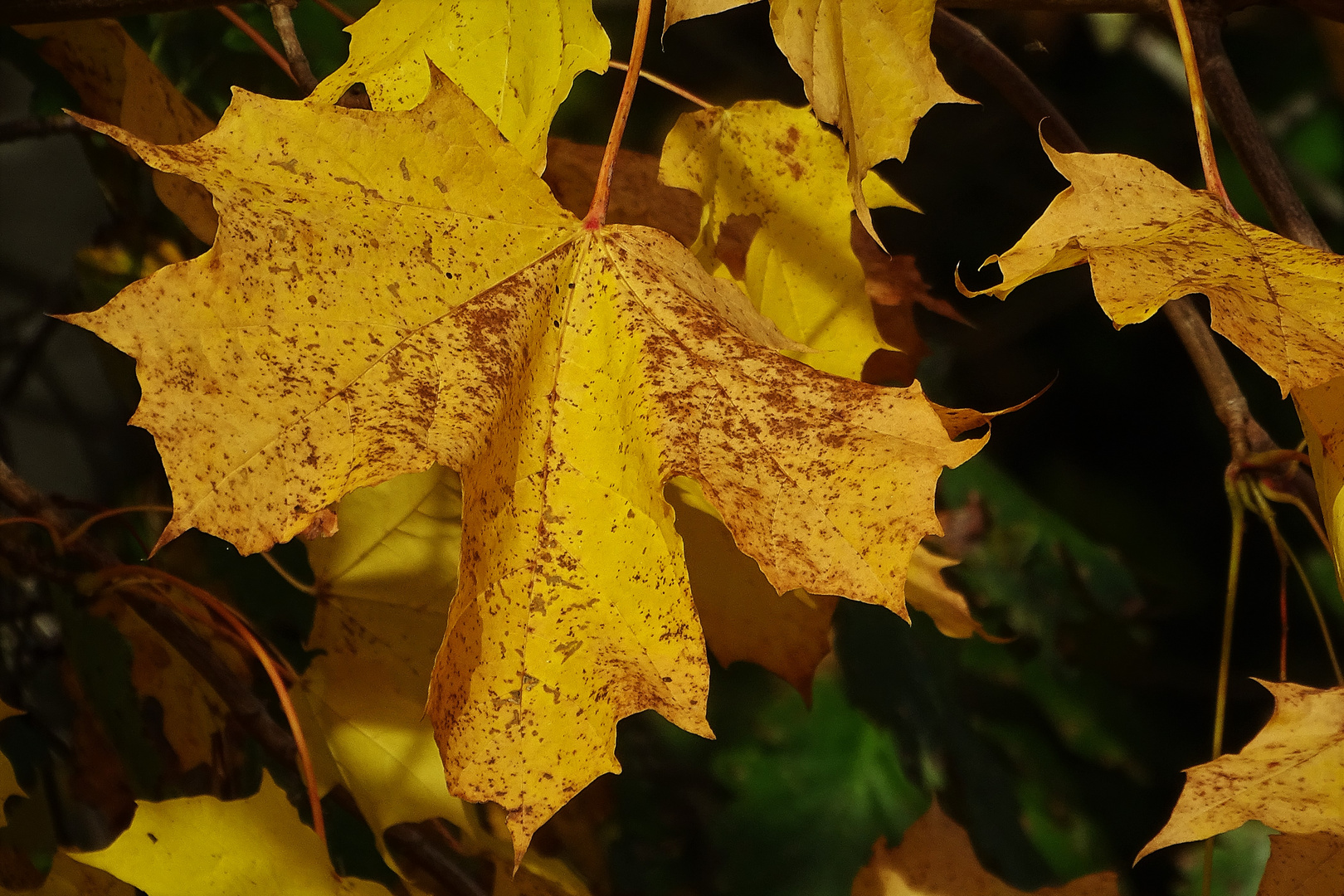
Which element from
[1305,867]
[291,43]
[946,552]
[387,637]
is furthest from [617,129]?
[946,552]

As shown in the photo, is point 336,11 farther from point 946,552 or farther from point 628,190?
point 946,552

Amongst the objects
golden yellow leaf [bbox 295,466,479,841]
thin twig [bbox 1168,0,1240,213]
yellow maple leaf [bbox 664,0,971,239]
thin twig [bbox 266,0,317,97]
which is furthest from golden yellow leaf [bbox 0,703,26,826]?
thin twig [bbox 1168,0,1240,213]

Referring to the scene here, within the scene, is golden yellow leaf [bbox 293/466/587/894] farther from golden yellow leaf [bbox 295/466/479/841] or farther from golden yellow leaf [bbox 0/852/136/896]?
golden yellow leaf [bbox 0/852/136/896]

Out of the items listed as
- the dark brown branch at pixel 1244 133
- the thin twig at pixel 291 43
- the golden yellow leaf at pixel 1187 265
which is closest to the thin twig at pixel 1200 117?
the golden yellow leaf at pixel 1187 265

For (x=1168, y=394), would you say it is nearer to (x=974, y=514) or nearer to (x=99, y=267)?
(x=974, y=514)

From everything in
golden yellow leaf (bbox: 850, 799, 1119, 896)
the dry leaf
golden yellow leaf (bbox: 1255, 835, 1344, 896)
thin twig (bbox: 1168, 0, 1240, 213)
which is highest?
the dry leaf

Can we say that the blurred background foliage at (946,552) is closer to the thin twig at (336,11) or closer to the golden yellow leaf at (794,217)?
the thin twig at (336,11)
